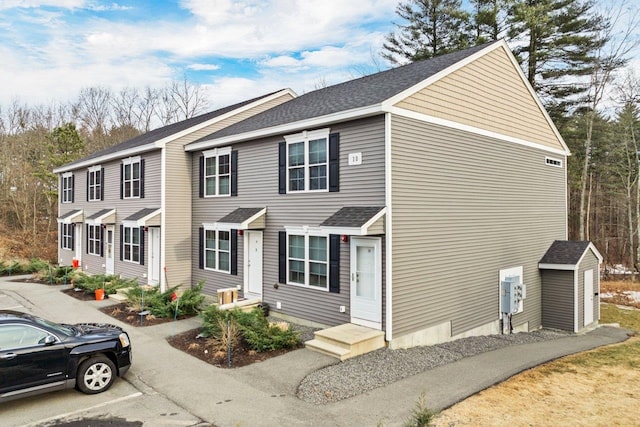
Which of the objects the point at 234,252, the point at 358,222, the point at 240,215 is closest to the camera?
the point at 358,222

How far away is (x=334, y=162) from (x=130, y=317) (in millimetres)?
7473

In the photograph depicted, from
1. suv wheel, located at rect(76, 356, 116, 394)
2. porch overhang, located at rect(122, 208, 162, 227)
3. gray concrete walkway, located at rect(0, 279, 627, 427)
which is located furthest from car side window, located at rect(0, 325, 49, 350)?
porch overhang, located at rect(122, 208, 162, 227)

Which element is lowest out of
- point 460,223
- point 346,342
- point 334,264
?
point 346,342

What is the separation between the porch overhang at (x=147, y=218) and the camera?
14409 mm

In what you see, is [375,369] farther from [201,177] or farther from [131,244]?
[131,244]

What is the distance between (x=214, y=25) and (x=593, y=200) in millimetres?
34362

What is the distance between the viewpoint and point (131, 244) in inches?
667

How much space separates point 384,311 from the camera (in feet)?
31.2

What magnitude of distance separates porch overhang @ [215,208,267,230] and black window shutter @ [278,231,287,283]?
0.79 metres

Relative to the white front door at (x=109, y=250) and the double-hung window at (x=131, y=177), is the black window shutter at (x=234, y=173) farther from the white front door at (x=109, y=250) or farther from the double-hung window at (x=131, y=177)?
the white front door at (x=109, y=250)

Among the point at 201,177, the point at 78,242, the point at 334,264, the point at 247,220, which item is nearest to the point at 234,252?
the point at 247,220

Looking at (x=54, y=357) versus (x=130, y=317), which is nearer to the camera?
(x=54, y=357)

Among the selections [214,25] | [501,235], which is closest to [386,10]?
[214,25]

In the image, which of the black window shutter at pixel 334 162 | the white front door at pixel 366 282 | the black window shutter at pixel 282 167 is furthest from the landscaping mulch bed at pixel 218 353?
the black window shutter at pixel 282 167
